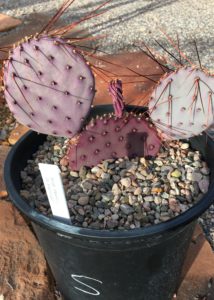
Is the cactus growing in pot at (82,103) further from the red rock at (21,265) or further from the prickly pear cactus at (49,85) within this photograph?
the red rock at (21,265)

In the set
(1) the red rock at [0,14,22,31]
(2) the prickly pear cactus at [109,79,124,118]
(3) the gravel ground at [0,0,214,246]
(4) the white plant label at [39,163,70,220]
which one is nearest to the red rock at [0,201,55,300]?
(4) the white plant label at [39,163,70,220]

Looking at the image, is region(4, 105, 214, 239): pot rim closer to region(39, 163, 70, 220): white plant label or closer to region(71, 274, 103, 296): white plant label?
region(39, 163, 70, 220): white plant label

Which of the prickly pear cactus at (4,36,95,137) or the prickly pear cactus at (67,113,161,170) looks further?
the prickly pear cactus at (67,113,161,170)

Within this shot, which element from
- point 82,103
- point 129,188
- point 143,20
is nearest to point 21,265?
point 129,188

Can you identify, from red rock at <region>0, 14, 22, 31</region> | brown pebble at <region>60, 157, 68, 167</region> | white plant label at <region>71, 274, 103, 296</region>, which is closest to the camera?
white plant label at <region>71, 274, 103, 296</region>

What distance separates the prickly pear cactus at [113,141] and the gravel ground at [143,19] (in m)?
1.47

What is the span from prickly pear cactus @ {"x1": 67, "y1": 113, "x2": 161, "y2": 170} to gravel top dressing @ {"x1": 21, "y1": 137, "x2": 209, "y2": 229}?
3 cm

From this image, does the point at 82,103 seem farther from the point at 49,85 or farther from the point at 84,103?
the point at 49,85

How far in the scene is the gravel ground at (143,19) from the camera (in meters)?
2.95

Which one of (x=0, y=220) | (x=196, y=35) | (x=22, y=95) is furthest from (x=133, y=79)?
(x=22, y=95)

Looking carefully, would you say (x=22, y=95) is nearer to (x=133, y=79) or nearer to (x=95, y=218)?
(x=95, y=218)

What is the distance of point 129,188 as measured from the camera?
127 centimetres

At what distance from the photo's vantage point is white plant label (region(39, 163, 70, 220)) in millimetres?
1016

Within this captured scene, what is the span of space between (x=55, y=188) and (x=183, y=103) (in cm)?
44
